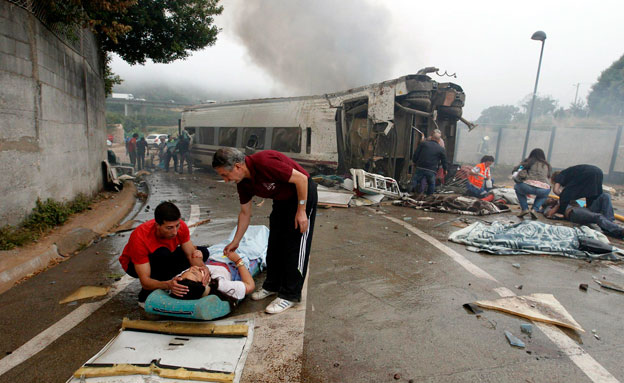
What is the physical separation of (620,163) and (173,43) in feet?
60.0

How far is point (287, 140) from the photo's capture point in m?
12.5

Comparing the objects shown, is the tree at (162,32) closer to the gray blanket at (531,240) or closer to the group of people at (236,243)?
the group of people at (236,243)

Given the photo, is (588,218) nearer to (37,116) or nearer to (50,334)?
(50,334)

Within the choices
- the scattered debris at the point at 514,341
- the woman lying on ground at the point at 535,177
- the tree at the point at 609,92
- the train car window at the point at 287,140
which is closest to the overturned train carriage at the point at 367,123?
the train car window at the point at 287,140

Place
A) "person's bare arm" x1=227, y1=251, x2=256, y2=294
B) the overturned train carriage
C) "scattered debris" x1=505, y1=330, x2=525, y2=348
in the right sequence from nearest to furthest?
"scattered debris" x1=505, y1=330, x2=525, y2=348 → "person's bare arm" x1=227, y1=251, x2=256, y2=294 → the overturned train carriage

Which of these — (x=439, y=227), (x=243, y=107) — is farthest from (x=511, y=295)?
(x=243, y=107)

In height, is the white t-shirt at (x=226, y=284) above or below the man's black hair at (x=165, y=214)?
below

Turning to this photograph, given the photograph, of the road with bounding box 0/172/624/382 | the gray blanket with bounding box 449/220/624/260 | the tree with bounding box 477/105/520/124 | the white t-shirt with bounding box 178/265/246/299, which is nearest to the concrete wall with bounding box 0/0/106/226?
the road with bounding box 0/172/624/382

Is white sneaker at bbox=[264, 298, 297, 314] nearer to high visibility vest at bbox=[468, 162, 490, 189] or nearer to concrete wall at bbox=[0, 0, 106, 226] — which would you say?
concrete wall at bbox=[0, 0, 106, 226]

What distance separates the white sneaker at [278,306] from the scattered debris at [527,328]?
1911mm

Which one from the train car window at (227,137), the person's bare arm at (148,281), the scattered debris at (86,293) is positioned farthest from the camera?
the train car window at (227,137)

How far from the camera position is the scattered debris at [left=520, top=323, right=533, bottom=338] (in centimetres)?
280

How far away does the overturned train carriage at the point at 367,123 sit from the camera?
991 centimetres

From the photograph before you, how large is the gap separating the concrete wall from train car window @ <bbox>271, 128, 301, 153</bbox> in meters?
6.35
